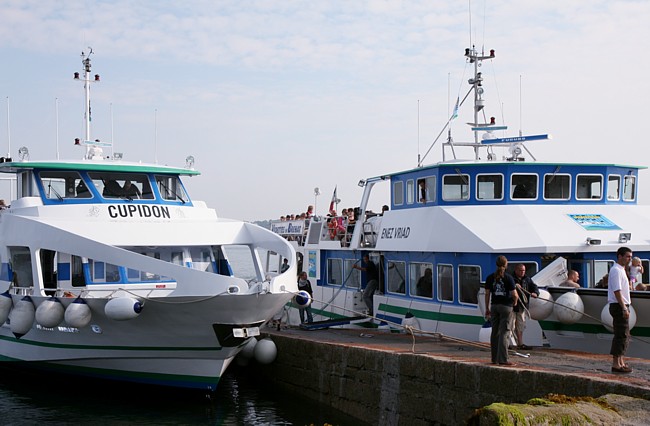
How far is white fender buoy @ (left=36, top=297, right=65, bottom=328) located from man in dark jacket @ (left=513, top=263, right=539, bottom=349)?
8.30 meters

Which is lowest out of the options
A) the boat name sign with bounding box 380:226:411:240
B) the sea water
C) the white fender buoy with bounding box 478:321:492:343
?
the sea water

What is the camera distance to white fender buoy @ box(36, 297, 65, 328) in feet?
47.2

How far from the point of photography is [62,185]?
17234 millimetres

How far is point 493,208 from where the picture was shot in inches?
633

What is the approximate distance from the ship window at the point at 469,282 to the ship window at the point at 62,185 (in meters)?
8.28

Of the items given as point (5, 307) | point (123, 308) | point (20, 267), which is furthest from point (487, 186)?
point (5, 307)

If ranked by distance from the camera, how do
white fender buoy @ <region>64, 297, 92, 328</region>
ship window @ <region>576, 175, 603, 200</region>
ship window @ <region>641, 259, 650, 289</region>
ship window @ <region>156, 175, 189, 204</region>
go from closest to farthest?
white fender buoy @ <region>64, 297, 92, 328</region>
ship window @ <region>641, 259, 650, 289</region>
ship window @ <region>576, 175, 603, 200</region>
ship window @ <region>156, 175, 189, 204</region>

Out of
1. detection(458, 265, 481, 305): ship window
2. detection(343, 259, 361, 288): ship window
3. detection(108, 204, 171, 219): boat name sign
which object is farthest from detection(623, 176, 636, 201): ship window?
detection(108, 204, 171, 219): boat name sign

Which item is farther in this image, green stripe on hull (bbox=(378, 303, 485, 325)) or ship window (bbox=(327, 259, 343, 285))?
ship window (bbox=(327, 259, 343, 285))

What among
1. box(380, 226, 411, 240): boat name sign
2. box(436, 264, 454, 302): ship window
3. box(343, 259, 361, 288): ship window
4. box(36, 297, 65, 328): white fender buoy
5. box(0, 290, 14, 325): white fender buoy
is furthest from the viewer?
box(343, 259, 361, 288): ship window

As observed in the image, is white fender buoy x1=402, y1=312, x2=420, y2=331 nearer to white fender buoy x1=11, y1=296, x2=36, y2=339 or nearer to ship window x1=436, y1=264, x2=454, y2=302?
ship window x1=436, y1=264, x2=454, y2=302

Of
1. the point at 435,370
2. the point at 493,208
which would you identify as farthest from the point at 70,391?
Answer: the point at 493,208

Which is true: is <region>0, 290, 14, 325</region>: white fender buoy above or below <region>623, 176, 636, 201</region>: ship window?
below

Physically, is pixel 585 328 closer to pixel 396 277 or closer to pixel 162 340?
pixel 396 277
